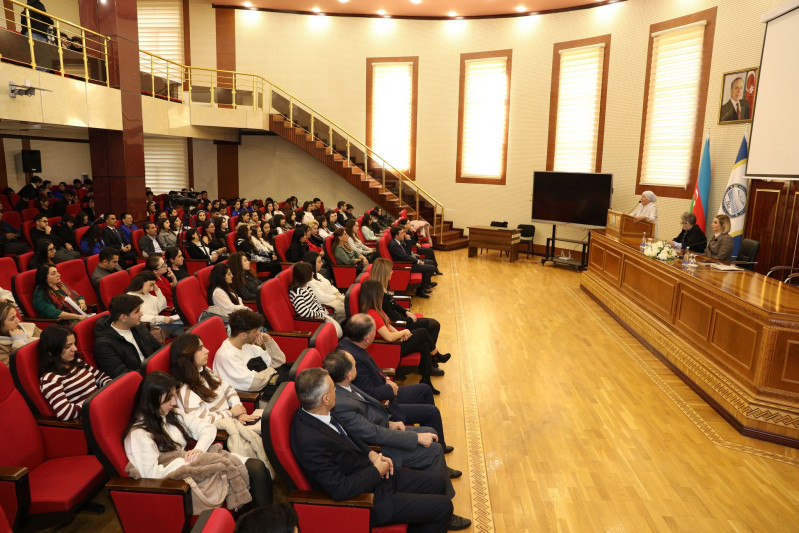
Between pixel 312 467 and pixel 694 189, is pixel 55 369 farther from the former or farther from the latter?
pixel 694 189

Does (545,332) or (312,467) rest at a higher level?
(312,467)

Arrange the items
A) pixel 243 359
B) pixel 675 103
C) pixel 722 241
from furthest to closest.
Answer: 1. pixel 675 103
2. pixel 722 241
3. pixel 243 359

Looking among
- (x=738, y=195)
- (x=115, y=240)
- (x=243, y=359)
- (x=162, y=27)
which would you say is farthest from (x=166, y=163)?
(x=738, y=195)

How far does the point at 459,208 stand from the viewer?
13.0 metres

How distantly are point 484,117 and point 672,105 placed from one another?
4343mm

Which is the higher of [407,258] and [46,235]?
[46,235]

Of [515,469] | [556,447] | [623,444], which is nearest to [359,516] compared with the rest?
[515,469]

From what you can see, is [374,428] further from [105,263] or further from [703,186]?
[703,186]

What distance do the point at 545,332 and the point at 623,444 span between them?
2581 millimetres

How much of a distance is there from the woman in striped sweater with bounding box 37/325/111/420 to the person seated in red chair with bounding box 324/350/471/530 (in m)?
1.15

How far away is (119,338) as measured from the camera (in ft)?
10.6

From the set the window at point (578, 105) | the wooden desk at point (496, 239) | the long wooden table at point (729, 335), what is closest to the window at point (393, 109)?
the wooden desk at point (496, 239)

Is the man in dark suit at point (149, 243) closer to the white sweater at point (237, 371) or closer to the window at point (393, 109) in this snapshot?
the white sweater at point (237, 371)

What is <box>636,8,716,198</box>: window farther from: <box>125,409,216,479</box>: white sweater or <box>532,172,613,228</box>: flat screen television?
<box>125,409,216,479</box>: white sweater
